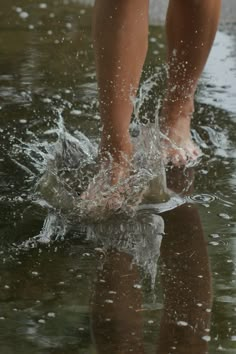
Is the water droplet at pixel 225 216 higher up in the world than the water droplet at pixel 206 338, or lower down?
higher up

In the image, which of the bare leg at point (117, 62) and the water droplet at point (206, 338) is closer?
the water droplet at point (206, 338)

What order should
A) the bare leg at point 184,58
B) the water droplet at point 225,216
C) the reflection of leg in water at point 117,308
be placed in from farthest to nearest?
the bare leg at point 184,58, the water droplet at point 225,216, the reflection of leg in water at point 117,308

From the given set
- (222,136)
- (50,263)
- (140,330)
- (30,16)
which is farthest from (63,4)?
(140,330)

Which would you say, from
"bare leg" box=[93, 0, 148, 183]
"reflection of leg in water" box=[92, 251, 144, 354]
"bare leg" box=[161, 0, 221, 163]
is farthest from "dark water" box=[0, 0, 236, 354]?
"bare leg" box=[93, 0, 148, 183]

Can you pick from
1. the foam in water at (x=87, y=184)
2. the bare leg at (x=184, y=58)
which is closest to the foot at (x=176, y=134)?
the bare leg at (x=184, y=58)

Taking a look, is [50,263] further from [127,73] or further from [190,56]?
[190,56]

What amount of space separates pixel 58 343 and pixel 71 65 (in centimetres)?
248

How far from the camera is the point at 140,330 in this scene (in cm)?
205

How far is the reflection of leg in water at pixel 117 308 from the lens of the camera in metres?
2.00

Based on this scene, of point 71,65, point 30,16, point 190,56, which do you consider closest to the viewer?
point 190,56

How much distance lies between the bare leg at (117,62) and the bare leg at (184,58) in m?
0.43

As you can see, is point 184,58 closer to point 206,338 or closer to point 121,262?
point 121,262

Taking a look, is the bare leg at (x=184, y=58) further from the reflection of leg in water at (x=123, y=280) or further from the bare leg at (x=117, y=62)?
the reflection of leg in water at (x=123, y=280)

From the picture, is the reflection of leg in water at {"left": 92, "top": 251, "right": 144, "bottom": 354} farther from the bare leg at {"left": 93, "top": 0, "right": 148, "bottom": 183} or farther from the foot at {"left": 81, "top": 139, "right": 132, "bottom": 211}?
the bare leg at {"left": 93, "top": 0, "right": 148, "bottom": 183}
